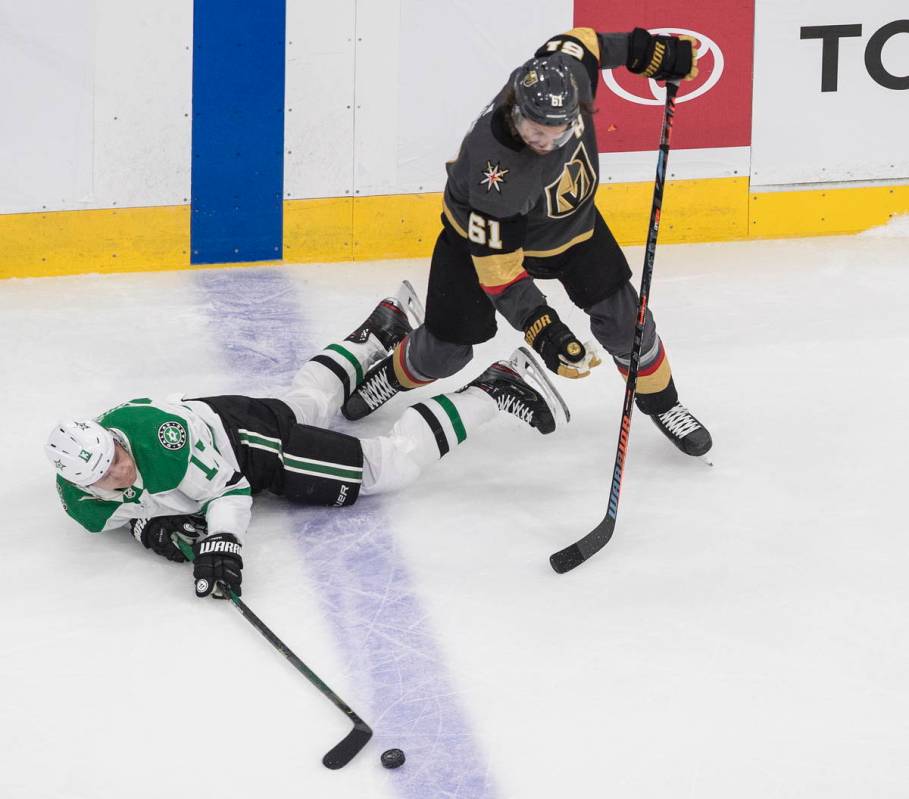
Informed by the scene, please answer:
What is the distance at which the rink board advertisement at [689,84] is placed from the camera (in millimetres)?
5293

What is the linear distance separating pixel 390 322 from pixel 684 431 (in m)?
0.91

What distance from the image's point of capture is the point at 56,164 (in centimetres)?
505

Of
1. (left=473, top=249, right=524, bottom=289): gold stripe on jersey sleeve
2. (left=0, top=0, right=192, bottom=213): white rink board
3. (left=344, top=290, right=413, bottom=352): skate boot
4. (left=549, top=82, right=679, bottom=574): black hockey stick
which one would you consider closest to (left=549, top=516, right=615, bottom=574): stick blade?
(left=549, top=82, right=679, bottom=574): black hockey stick

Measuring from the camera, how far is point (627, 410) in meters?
3.54

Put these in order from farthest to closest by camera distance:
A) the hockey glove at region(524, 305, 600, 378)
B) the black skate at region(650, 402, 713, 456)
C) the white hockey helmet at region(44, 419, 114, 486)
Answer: the black skate at region(650, 402, 713, 456) < the hockey glove at region(524, 305, 600, 378) < the white hockey helmet at region(44, 419, 114, 486)

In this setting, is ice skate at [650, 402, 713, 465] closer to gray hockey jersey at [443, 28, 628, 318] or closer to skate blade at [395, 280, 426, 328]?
gray hockey jersey at [443, 28, 628, 318]

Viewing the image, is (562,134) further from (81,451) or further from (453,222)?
(81,451)

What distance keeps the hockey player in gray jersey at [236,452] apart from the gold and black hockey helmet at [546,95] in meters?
0.94

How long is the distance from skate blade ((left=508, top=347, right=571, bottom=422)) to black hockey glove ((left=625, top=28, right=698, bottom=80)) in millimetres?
802

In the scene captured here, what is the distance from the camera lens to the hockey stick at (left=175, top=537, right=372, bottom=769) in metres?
2.69

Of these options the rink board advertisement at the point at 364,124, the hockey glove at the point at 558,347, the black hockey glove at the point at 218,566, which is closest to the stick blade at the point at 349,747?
the black hockey glove at the point at 218,566

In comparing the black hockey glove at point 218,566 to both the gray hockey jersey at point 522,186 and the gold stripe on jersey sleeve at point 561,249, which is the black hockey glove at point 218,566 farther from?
the gold stripe on jersey sleeve at point 561,249

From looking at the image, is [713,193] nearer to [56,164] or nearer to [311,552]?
[56,164]

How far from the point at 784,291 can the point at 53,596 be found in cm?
282
